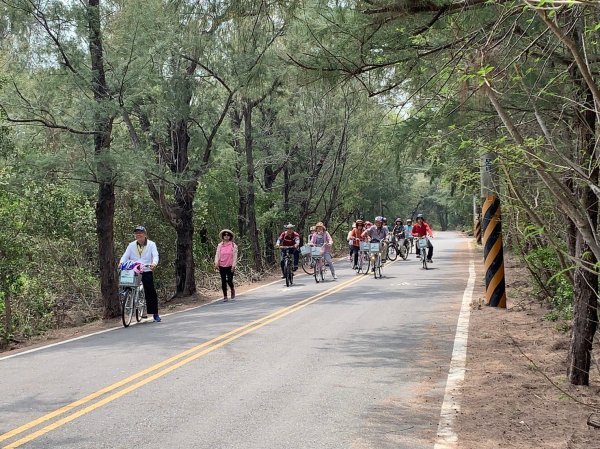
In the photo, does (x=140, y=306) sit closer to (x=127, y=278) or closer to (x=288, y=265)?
(x=127, y=278)

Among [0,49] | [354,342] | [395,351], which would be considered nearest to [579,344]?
[395,351]

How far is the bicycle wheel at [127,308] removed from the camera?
1346 cm

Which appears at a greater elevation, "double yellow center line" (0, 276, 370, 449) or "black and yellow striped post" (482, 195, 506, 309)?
"black and yellow striped post" (482, 195, 506, 309)

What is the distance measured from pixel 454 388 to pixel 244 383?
89.9 inches

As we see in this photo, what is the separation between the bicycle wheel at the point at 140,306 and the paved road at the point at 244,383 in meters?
0.62

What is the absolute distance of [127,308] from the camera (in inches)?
535

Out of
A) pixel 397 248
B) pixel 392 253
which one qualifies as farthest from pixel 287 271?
pixel 392 253

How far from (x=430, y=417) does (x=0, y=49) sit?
13131 millimetres

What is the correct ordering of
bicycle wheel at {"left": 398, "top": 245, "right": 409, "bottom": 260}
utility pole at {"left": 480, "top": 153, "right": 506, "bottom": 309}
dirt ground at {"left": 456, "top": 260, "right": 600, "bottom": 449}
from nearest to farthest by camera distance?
dirt ground at {"left": 456, "top": 260, "right": 600, "bottom": 449} < utility pole at {"left": 480, "top": 153, "right": 506, "bottom": 309} < bicycle wheel at {"left": 398, "top": 245, "right": 409, "bottom": 260}

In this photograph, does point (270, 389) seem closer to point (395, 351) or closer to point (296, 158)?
point (395, 351)

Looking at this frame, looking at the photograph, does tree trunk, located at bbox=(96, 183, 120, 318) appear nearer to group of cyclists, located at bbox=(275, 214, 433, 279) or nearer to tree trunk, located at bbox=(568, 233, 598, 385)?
group of cyclists, located at bbox=(275, 214, 433, 279)

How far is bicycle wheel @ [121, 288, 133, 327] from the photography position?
1346cm

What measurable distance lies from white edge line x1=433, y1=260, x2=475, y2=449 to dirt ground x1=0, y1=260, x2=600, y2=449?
0.24 feet

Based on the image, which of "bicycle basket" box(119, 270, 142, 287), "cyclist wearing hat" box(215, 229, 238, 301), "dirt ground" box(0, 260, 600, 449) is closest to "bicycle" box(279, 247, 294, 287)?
"cyclist wearing hat" box(215, 229, 238, 301)
